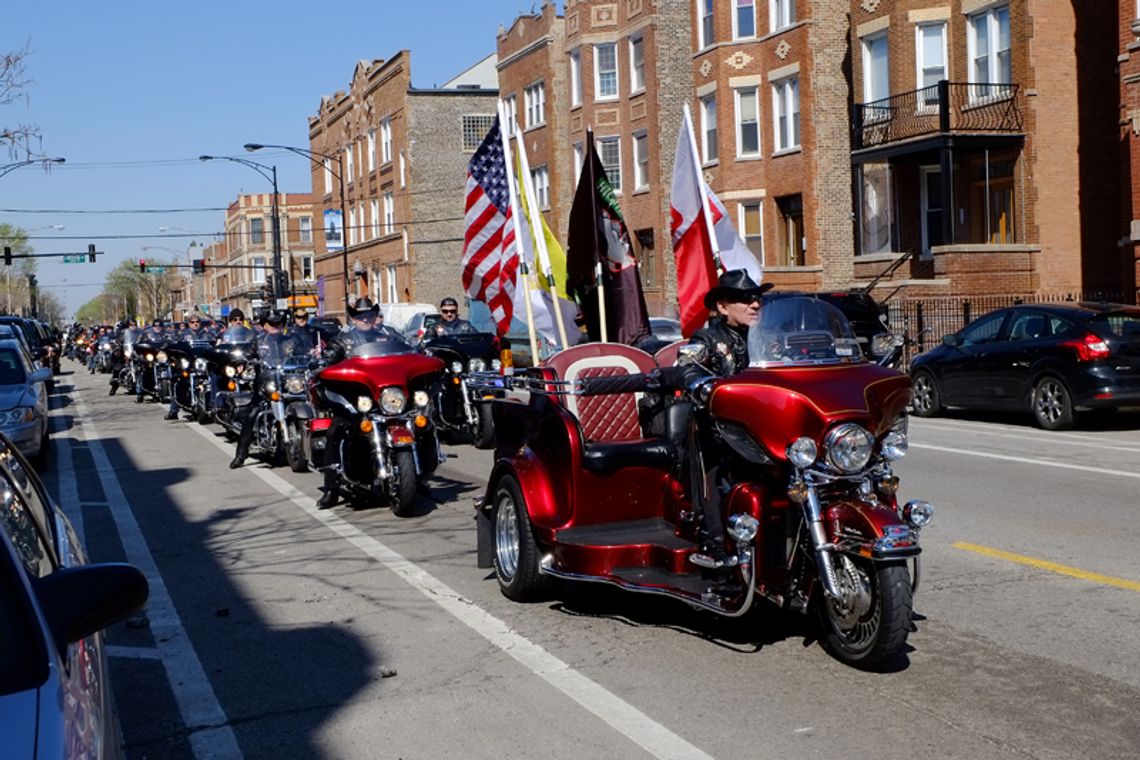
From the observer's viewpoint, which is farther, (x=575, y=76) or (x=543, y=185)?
(x=543, y=185)

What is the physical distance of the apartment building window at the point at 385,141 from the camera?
6769cm

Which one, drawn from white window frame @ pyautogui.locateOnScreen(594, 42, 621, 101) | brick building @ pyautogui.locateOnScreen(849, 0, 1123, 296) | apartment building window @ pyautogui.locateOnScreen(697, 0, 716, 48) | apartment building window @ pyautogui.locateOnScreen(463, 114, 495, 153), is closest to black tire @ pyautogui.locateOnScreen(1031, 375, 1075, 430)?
brick building @ pyautogui.locateOnScreen(849, 0, 1123, 296)

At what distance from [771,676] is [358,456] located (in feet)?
21.7

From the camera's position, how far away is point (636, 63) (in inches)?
1842

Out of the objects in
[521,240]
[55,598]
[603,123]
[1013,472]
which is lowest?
[1013,472]

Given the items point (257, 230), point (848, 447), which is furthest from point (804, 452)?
point (257, 230)

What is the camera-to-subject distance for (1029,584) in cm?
813

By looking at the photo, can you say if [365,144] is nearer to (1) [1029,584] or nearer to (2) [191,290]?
(1) [1029,584]

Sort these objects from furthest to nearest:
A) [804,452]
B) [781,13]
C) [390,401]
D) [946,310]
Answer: [781,13]
[946,310]
[390,401]
[804,452]

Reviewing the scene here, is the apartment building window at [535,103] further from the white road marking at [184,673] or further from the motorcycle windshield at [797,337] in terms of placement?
the motorcycle windshield at [797,337]

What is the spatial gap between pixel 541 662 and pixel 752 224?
34194 millimetres

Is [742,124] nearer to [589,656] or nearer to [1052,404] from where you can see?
[1052,404]

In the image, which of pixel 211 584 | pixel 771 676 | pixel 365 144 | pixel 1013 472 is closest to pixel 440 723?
pixel 771 676

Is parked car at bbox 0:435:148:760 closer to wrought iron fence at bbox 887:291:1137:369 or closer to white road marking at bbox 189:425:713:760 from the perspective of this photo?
white road marking at bbox 189:425:713:760
